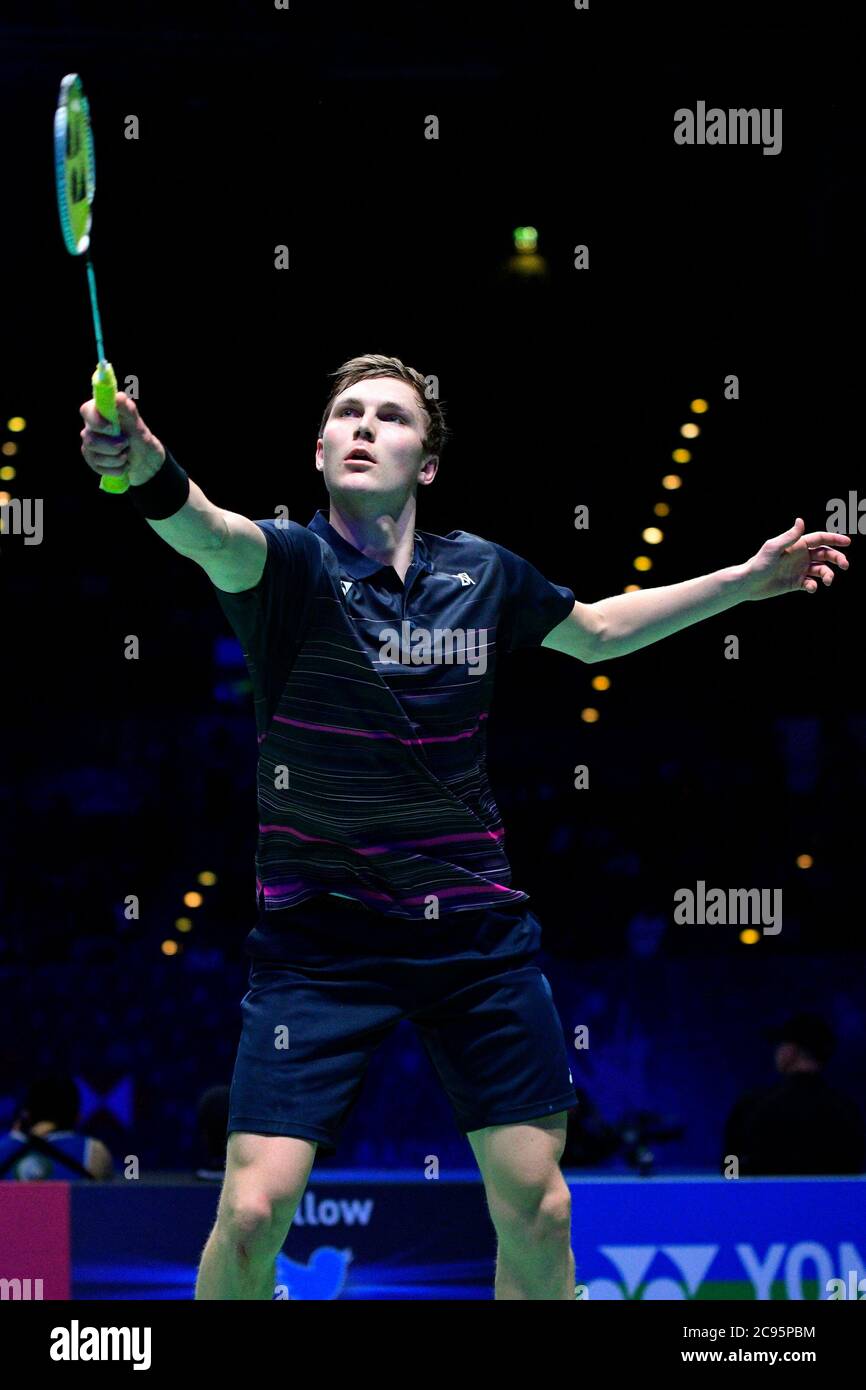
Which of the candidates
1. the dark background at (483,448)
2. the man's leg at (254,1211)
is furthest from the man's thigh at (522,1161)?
the dark background at (483,448)

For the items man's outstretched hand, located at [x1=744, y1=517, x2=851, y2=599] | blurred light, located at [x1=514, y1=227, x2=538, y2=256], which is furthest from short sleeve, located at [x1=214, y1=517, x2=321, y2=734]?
blurred light, located at [x1=514, y1=227, x2=538, y2=256]

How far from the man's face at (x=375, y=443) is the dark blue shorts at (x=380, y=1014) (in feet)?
2.39

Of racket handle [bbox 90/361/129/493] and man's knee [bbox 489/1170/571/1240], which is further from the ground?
racket handle [bbox 90/361/129/493]

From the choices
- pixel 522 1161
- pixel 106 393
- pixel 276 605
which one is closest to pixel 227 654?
pixel 276 605

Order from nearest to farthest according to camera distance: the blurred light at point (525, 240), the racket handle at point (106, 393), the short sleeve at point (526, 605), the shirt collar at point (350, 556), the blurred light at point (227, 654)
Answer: the racket handle at point (106, 393) < the shirt collar at point (350, 556) < the short sleeve at point (526, 605) < the blurred light at point (525, 240) < the blurred light at point (227, 654)

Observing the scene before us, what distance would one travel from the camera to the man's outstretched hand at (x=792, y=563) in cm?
329

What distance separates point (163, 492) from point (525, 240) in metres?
5.05

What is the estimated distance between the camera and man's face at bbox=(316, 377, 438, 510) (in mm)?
2982

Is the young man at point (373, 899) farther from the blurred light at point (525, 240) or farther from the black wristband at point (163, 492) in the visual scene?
the blurred light at point (525, 240)

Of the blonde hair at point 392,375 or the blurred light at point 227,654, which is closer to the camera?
the blonde hair at point 392,375

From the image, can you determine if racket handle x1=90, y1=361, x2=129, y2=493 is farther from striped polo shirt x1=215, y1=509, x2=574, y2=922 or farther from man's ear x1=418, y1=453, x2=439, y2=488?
man's ear x1=418, y1=453, x2=439, y2=488

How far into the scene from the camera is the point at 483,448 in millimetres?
8031
